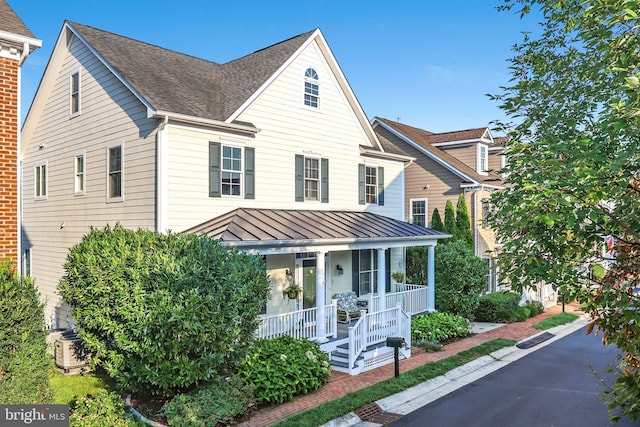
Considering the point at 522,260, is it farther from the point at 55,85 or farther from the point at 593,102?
the point at 55,85

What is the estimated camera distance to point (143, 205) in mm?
13438

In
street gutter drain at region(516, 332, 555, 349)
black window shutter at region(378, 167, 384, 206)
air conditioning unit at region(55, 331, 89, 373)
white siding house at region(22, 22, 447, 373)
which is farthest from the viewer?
black window shutter at region(378, 167, 384, 206)

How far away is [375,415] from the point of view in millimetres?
9898

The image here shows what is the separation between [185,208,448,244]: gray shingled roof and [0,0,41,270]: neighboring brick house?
401 centimetres

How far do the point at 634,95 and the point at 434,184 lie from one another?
21.7 m

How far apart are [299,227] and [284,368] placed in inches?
→ 191

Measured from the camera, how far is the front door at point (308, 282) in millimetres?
16359

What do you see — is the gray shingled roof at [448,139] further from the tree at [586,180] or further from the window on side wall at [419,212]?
the tree at [586,180]

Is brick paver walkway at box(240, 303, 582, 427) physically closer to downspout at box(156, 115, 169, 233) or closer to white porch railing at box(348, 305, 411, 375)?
white porch railing at box(348, 305, 411, 375)

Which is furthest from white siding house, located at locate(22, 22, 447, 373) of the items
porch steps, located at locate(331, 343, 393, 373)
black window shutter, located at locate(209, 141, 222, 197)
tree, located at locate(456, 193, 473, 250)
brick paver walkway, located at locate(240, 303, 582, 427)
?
tree, located at locate(456, 193, 473, 250)

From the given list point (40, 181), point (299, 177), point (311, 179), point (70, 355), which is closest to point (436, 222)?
point (311, 179)

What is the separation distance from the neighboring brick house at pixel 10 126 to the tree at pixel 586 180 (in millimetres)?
9498

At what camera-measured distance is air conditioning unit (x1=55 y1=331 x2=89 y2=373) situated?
1205 centimetres

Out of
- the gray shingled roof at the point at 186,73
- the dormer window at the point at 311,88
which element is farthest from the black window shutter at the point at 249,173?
the dormer window at the point at 311,88
